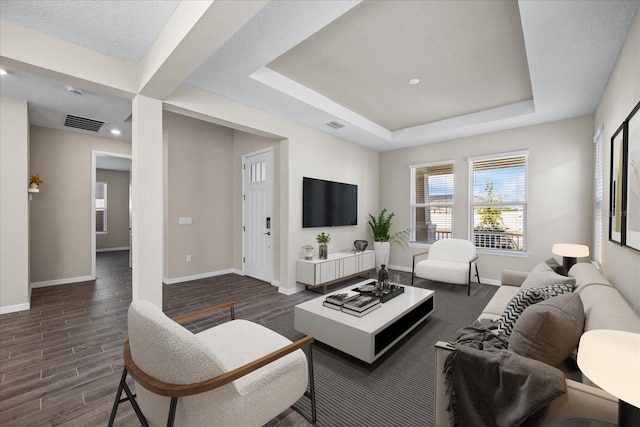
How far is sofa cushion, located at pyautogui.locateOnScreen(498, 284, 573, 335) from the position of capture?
5.83 ft

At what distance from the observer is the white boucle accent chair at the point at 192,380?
1160mm

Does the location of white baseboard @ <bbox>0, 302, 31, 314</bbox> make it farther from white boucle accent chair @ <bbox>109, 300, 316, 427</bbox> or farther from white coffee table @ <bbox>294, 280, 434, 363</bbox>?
white coffee table @ <bbox>294, 280, 434, 363</bbox>

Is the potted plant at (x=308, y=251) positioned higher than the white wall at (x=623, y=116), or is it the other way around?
the white wall at (x=623, y=116)

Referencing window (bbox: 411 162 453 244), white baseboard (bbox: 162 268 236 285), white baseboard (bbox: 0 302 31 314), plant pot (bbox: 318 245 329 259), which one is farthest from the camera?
window (bbox: 411 162 453 244)

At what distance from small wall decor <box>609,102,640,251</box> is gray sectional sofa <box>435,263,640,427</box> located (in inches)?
14.8

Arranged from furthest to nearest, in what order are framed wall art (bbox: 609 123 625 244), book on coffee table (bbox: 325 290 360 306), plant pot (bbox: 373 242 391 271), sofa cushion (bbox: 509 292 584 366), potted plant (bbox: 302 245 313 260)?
1. plant pot (bbox: 373 242 391 271)
2. potted plant (bbox: 302 245 313 260)
3. book on coffee table (bbox: 325 290 360 306)
4. framed wall art (bbox: 609 123 625 244)
5. sofa cushion (bbox: 509 292 584 366)

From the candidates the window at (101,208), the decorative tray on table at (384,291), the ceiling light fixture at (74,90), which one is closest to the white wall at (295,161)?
the ceiling light fixture at (74,90)

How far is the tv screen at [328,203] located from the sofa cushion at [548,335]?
11.3ft

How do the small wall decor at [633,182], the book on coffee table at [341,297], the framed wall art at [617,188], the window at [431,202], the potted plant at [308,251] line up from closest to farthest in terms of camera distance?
the small wall decor at [633,182]
the framed wall art at [617,188]
the book on coffee table at [341,297]
the potted plant at [308,251]
the window at [431,202]

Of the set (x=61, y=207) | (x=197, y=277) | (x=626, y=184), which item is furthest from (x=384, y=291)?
(x=61, y=207)

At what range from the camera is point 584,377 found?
1290 millimetres

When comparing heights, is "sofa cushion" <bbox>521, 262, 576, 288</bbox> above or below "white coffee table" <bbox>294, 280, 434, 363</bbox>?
above

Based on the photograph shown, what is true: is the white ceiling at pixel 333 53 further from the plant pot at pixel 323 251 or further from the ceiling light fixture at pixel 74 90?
the plant pot at pixel 323 251

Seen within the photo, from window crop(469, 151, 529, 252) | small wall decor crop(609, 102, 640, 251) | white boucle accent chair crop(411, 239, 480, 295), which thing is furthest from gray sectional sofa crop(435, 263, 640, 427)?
window crop(469, 151, 529, 252)
